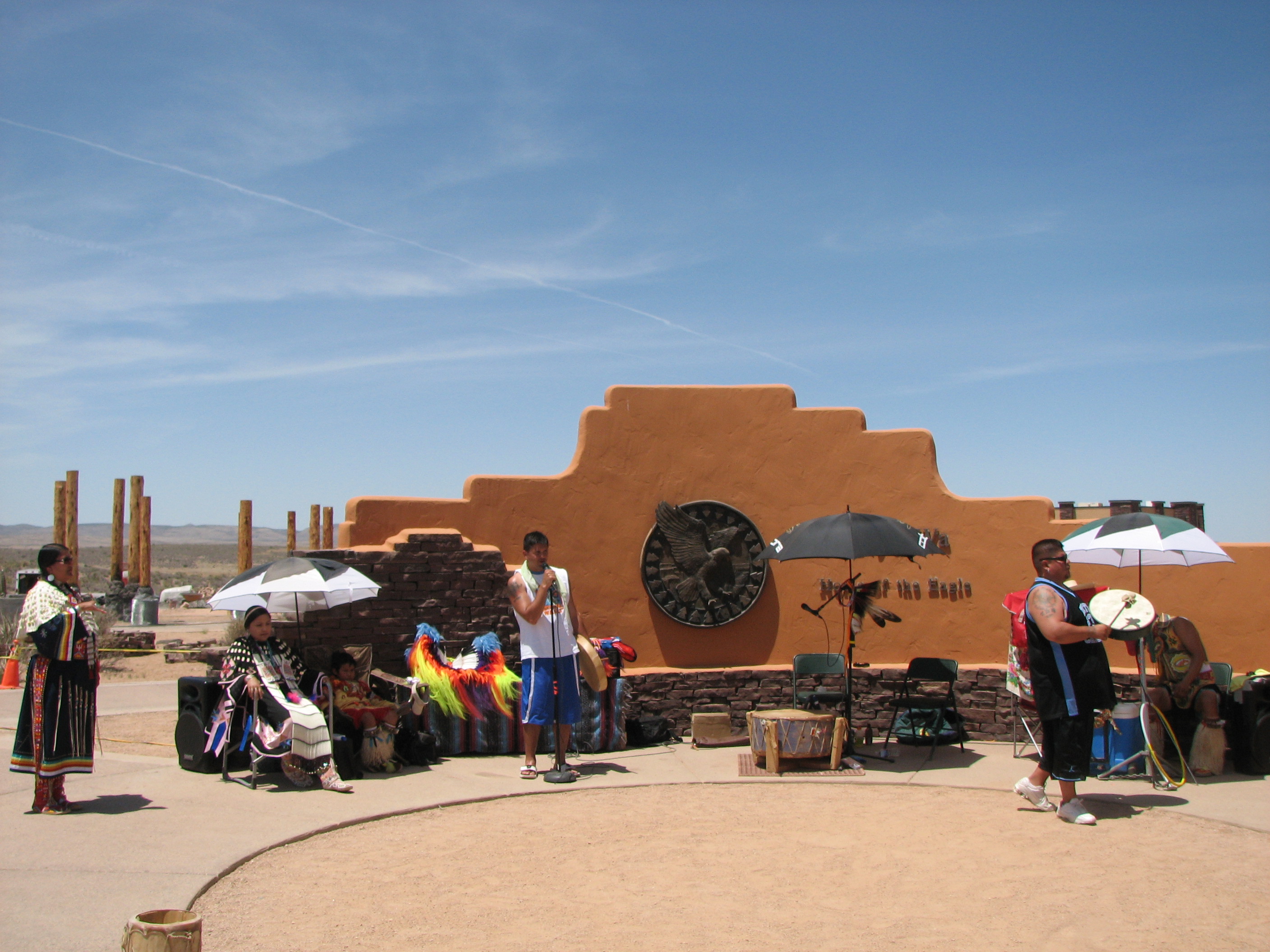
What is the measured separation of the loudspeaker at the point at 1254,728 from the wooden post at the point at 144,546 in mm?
25741

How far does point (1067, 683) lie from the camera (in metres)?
7.09

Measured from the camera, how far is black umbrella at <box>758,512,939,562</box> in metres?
8.60

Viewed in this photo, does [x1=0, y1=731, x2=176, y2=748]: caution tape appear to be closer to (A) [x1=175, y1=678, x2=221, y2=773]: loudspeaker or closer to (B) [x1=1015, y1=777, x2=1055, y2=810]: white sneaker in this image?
(A) [x1=175, y1=678, x2=221, y2=773]: loudspeaker

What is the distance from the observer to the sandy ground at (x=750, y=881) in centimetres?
492

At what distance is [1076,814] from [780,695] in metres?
3.96

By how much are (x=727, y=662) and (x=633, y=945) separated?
638 centimetres

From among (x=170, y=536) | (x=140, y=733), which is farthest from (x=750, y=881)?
(x=170, y=536)

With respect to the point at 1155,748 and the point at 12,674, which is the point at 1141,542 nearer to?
the point at 1155,748

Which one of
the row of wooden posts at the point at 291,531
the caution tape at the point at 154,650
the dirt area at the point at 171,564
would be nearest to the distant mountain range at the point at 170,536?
the dirt area at the point at 171,564

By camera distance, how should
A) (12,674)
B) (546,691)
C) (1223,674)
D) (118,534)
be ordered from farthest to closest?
(118,534) < (12,674) < (1223,674) < (546,691)

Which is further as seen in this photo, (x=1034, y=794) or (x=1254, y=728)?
(x=1254, y=728)

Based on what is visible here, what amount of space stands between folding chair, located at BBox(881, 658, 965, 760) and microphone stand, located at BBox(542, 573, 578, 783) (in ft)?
9.27

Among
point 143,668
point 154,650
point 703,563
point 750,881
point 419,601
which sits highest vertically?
point 703,563

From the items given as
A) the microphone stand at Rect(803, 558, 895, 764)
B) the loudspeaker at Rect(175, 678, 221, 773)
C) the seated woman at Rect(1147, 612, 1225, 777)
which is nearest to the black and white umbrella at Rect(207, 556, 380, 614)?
the loudspeaker at Rect(175, 678, 221, 773)
